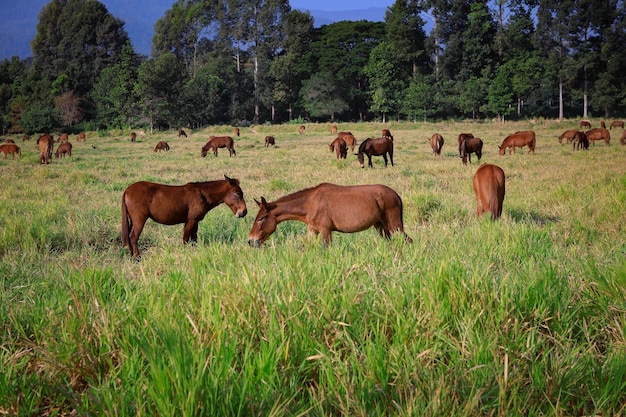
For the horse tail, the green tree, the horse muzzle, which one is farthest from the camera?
the green tree

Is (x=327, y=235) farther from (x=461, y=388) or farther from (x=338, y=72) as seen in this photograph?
(x=338, y=72)

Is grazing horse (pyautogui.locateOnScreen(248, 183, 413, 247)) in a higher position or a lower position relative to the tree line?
lower

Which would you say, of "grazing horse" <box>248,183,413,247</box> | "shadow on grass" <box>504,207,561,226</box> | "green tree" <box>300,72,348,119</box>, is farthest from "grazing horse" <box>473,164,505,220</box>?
"green tree" <box>300,72,348,119</box>

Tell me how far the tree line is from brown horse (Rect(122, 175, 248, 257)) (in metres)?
54.2

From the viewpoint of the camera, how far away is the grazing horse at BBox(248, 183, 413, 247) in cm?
531

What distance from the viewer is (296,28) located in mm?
77438

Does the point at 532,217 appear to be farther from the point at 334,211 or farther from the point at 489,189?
the point at 334,211

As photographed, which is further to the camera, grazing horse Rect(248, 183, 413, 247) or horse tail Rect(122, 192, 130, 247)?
horse tail Rect(122, 192, 130, 247)

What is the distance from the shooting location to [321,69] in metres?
74.8

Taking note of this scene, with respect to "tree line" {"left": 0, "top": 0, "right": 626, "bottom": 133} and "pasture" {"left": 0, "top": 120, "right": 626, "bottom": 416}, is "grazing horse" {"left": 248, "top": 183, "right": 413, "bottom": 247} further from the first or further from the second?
"tree line" {"left": 0, "top": 0, "right": 626, "bottom": 133}

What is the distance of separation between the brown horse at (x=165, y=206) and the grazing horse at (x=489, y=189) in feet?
11.5

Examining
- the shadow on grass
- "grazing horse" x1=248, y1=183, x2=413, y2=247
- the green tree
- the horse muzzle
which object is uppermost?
the green tree

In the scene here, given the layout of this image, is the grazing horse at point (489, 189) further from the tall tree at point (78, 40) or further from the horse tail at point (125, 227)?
the tall tree at point (78, 40)

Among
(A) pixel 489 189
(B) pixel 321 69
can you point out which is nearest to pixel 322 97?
(B) pixel 321 69
